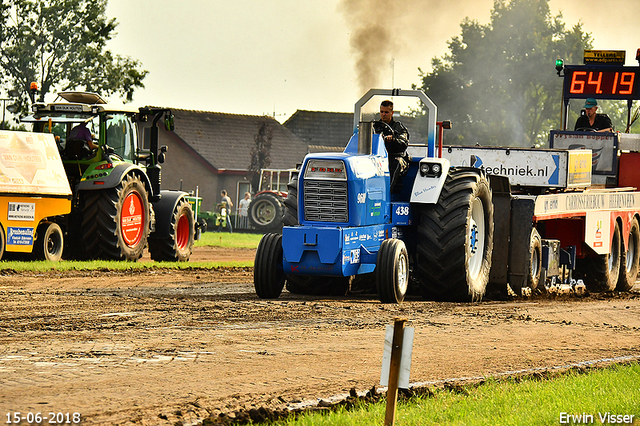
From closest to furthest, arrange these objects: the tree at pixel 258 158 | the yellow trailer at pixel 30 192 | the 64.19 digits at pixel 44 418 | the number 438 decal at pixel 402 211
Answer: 1. the 64.19 digits at pixel 44 418
2. the number 438 decal at pixel 402 211
3. the yellow trailer at pixel 30 192
4. the tree at pixel 258 158

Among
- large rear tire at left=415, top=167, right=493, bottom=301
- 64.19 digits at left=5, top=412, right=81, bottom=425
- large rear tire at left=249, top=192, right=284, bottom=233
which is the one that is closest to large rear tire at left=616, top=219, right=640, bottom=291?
large rear tire at left=415, top=167, right=493, bottom=301

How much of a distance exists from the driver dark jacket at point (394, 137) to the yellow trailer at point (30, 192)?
259 inches

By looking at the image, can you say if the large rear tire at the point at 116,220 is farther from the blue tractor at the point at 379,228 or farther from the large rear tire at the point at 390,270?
the large rear tire at the point at 390,270

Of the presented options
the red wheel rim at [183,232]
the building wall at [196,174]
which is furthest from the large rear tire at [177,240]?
the building wall at [196,174]

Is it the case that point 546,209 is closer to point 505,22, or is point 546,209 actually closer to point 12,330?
point 12,330

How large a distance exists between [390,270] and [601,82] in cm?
1018

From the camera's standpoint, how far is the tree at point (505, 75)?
65.6 meters

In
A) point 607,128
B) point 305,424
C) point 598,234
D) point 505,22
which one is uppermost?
point 505,22

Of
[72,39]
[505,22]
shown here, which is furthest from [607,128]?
[505,22]

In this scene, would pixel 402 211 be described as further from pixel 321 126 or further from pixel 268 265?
pixel 321 126

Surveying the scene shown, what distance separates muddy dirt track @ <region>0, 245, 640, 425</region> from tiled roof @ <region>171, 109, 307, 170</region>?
43.1m

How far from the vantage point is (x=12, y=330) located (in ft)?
30.1

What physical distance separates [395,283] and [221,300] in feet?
7.02

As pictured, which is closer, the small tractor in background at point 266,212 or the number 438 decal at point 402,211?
the number 438 decal at point 402,211
